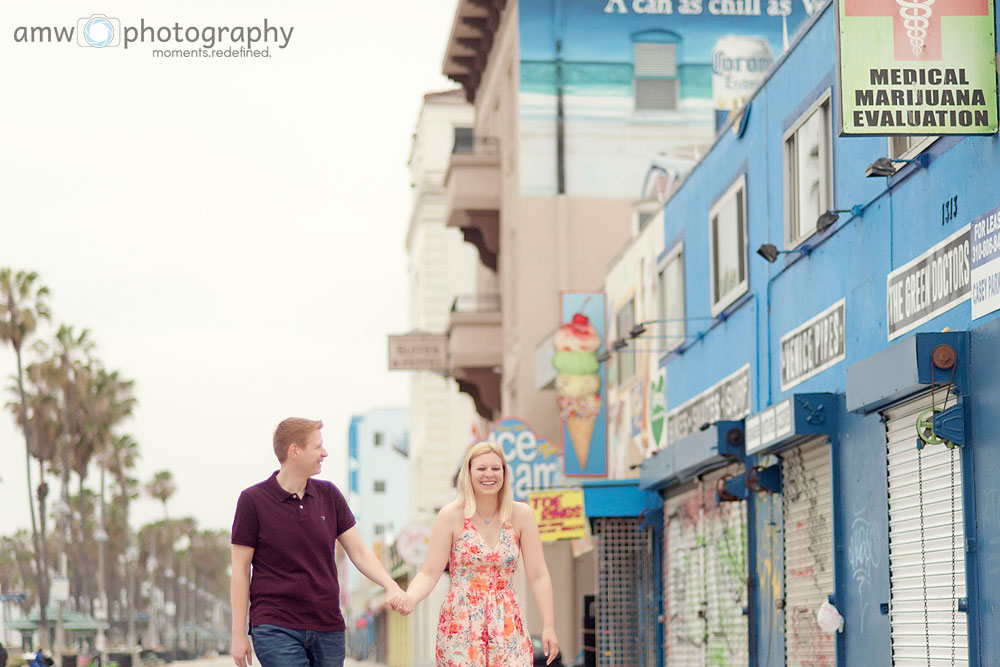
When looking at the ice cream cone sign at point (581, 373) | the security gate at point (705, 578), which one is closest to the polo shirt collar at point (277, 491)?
the security gate at point (705, 578)

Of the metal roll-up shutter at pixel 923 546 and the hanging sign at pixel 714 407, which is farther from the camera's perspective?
the hanging sign at pixel 714 407

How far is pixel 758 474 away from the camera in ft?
61.7

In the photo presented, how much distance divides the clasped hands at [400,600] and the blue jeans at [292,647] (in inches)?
19.4

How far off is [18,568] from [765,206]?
147 meters

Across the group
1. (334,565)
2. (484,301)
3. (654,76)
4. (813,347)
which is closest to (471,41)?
(484,301)

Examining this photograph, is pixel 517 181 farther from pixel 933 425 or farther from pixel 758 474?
pixel 933 425

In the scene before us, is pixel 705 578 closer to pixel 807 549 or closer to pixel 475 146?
pixel 807 549

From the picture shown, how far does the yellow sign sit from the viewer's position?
2600 cm

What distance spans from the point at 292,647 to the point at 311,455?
946mm

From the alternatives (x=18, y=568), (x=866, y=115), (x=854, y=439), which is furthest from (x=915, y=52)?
(x=18, y=568)

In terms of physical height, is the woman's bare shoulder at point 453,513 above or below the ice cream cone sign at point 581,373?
below

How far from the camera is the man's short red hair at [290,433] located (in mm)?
8711

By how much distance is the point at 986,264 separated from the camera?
11.9 m

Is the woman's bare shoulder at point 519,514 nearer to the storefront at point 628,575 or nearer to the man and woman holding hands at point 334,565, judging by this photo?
the man and woman holding hands at point 334,565
